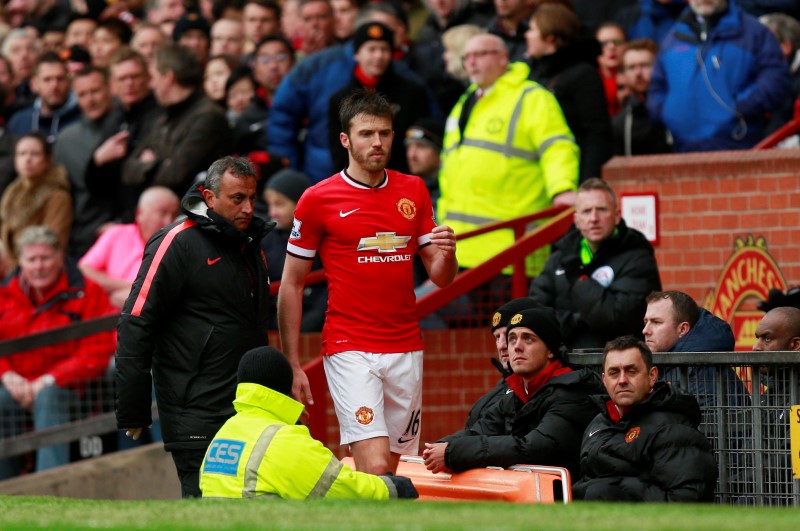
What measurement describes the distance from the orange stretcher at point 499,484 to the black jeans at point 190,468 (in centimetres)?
110

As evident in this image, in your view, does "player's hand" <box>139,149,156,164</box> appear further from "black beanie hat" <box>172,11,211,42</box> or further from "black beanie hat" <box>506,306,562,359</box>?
"black beanie hat" <box>506,306,562,359</box>

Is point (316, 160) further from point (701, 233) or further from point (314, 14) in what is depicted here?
point (701, 233)

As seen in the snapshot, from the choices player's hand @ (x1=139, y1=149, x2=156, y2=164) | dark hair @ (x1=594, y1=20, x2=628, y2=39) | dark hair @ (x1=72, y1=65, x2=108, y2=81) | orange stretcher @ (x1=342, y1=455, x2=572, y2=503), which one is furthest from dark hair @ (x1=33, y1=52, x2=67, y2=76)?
orange stretcher @ (x1=342, y1=455, x2=572, y2=503)

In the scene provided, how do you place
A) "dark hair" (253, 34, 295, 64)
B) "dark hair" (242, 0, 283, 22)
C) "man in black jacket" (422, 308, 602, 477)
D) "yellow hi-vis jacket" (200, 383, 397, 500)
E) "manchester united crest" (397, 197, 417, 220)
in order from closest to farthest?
"yellow hi-vis jacket" (200, 383, 397, 500) < "man in black jacket" (422, 308, 602, 477) < "manchester united crest" (397, 197, 417, 220) < "dark hair" (253, 34, 295, 64) < "dark hair" (242, 0, 283, 22)

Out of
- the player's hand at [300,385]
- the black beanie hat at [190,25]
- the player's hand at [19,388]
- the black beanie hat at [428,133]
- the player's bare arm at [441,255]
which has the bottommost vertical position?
the player's hand at [19,388]

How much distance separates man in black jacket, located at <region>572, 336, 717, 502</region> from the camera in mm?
7664

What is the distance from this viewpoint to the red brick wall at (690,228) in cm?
1118

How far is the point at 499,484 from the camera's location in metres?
7.94

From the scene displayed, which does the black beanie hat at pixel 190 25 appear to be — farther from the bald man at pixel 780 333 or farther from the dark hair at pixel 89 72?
the bald man at pixel 780 333

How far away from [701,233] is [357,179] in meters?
4.06

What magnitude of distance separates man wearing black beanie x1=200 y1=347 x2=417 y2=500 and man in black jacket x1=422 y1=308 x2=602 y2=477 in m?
1.04

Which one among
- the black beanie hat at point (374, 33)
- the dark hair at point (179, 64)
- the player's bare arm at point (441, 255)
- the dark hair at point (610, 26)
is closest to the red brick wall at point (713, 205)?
the dark hair at point (610, 26)

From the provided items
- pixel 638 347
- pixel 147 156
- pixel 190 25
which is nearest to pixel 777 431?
pixel 638 347

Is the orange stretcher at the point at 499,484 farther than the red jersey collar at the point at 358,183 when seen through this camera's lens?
No
